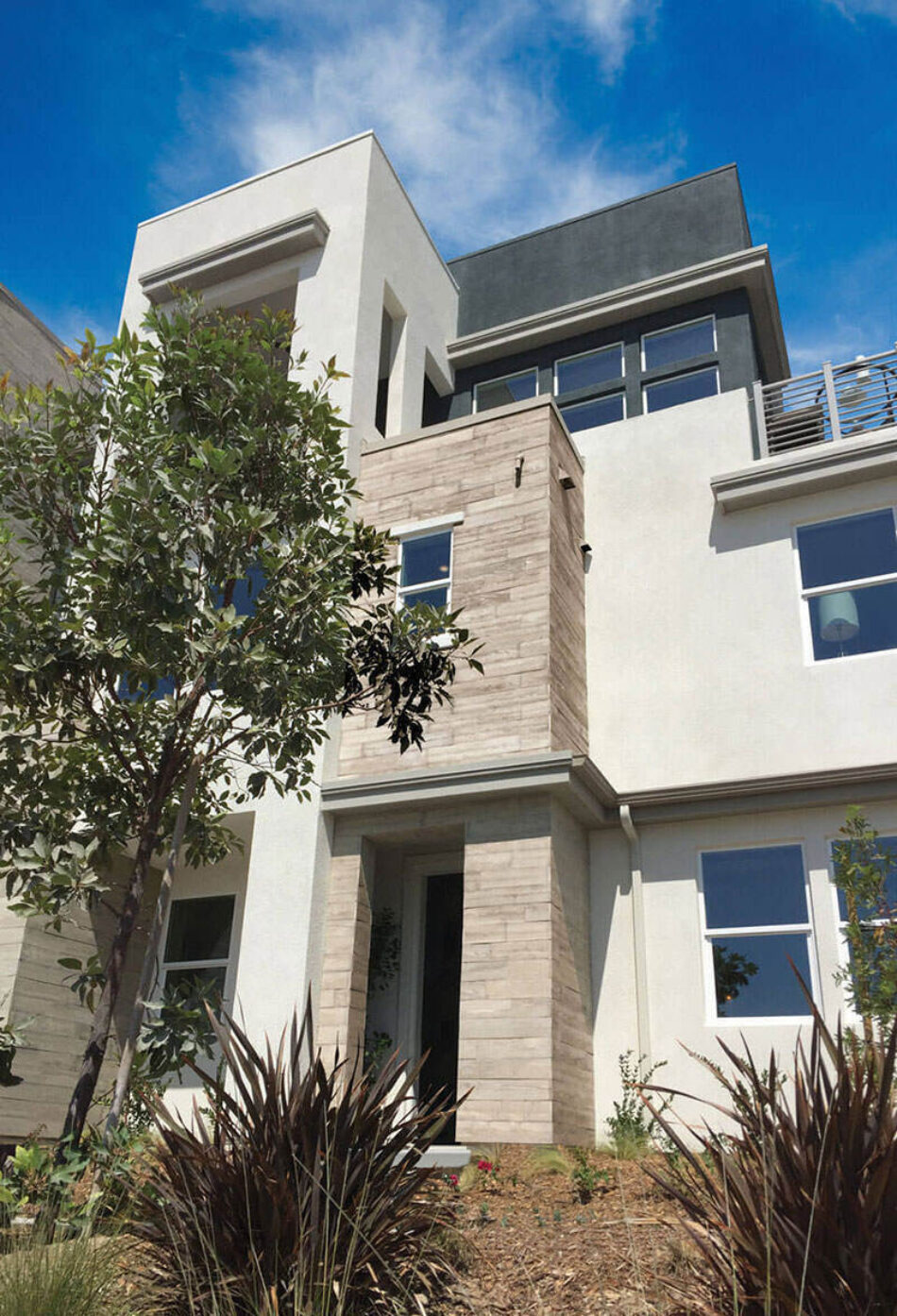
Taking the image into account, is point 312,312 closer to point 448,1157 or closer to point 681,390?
point 681,390

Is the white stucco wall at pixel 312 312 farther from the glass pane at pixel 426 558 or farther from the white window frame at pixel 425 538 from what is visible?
the glass pane at pixel 426 558

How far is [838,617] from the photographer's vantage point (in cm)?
1145

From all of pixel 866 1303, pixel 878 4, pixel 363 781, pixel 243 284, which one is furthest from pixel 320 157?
pixel 866 1303

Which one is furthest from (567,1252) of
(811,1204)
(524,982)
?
(524,982)

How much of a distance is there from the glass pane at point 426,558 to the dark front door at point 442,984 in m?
3.74

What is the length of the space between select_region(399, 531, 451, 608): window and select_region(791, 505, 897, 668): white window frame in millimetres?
4182

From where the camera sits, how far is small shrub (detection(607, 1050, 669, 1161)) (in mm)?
9359

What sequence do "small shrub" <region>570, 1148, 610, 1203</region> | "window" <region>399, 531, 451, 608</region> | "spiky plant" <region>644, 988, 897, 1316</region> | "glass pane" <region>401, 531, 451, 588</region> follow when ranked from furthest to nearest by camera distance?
"glass pane" <region>401, 531, 451, 588</region> → "window" <region>399, 531, 451, 608</region> → "small shrub" <region>570, 1148, 610, 1203</region> → "spiky plant" <region>644, 988, 897, 1316</region>

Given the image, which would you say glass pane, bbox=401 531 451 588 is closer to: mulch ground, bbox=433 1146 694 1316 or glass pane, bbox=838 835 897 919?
glass pane, bbox=838 835 897 919

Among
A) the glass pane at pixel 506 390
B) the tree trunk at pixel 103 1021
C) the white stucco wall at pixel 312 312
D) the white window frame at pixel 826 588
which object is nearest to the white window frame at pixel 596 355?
the glass pane at pixel 506 390

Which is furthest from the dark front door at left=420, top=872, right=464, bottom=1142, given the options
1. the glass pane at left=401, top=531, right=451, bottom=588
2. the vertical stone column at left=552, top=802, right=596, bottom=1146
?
the glass pane at left=401, top=531, right=451, bottom=588

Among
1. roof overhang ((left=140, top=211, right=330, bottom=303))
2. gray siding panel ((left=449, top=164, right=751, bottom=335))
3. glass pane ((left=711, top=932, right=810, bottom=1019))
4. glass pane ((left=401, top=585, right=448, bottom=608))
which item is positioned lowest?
glass pane ((left=711, top=932, right=810, bottom=1019))

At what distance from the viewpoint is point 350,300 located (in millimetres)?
13961

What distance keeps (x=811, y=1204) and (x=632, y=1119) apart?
270 inches
